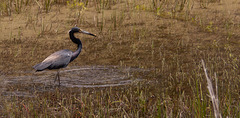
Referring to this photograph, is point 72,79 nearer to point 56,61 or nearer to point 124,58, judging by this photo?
point 56,61

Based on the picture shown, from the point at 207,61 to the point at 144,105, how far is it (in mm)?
2080

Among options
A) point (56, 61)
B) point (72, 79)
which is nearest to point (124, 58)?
point (72, 79)

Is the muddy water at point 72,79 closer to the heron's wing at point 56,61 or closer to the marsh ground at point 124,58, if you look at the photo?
the marsh ground at point 124,58

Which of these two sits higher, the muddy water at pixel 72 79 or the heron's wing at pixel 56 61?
the heron's wing at pixel 56 61

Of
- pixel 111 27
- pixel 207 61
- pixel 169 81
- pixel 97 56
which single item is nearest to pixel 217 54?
pixel 207 61

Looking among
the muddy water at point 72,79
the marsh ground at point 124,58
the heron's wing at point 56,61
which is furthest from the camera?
the heron's wing at point 56,61

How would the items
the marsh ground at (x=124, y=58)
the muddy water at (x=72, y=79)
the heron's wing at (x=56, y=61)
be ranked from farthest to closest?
1. the heron's wing at (x=56, y=61)
2. the muddy water at (x=72, y=79)
3. the marsh ground at (x=124, y=58)

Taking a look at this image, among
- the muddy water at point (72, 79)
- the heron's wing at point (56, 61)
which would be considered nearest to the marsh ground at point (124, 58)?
the muddy water at point (72, 79)

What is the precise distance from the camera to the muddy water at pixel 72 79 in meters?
4.66

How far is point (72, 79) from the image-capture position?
5020mm

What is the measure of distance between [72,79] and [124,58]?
3.58 feet

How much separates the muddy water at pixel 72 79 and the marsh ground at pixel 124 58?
0.01 metres

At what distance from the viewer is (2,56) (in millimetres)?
6000

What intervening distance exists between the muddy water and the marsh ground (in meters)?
0.01
